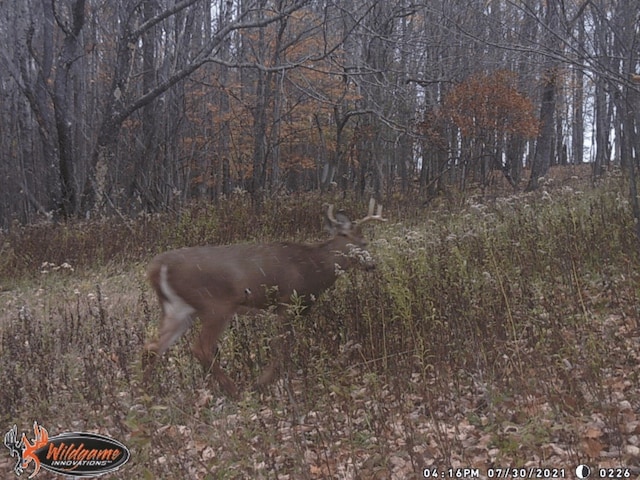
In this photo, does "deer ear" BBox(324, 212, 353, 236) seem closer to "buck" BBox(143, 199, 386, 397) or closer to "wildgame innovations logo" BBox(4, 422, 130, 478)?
"buck" BBox(143, 199, 386, 397)

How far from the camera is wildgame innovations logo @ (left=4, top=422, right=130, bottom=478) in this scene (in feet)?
14.8

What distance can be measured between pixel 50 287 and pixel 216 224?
3.39 metres

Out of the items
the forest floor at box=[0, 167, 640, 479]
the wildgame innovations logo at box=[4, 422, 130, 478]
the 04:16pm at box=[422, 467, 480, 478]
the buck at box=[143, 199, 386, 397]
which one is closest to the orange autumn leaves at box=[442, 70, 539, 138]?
the forest floor at box=[0, 167, 640, 479]

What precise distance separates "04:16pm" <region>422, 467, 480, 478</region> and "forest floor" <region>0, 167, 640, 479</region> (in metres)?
0.01

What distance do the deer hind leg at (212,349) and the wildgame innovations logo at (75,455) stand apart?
115cm

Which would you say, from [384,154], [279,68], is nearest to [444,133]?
[384,154]

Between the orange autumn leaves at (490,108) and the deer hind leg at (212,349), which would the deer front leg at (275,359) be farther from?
the orange autumn leaves at (490,108)

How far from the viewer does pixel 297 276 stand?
639cm

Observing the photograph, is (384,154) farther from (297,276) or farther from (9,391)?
(9,391)

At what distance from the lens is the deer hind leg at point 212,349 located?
18.6ft

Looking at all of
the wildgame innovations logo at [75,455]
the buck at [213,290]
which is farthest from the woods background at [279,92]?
the wildgame innovations logo at [75,455]

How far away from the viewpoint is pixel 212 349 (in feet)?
18.9

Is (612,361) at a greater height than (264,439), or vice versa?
(612,361)

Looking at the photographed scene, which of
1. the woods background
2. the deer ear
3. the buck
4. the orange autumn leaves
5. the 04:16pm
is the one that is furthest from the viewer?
the orange autumn leaves
